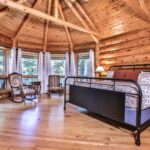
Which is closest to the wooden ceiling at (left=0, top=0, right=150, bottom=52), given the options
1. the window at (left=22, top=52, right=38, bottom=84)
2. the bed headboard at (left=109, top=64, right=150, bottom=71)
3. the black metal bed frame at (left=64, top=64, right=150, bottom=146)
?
the window at (left=22, top=52, right=38, bottom=84)

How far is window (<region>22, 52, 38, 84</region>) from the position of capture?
7.39 metres

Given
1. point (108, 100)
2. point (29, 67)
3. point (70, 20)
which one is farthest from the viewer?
point (29, 67)

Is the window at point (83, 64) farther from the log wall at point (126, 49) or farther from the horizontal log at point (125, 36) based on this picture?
the horizontal log at point (125, 36)

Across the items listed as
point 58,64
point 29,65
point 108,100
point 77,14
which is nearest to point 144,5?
point 77,14

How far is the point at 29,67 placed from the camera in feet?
24.9

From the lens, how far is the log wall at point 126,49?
4.88m

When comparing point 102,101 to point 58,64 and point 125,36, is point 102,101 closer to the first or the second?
point 125,36

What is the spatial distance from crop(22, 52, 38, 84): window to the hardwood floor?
3702mm

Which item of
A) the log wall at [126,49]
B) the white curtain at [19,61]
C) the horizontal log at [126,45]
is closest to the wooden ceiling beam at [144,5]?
the log wall at [126,49]

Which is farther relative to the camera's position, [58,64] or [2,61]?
[58,64]

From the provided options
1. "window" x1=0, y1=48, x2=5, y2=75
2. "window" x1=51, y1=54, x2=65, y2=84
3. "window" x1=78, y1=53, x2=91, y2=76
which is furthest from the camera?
"window" x1=51, y1=54, x2=65, y2=84

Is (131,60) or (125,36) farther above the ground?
(125,36)

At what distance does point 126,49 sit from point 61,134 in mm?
3880

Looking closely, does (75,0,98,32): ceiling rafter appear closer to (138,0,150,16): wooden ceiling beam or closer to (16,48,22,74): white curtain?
(138,0,150,16): wooden ceiling beam
